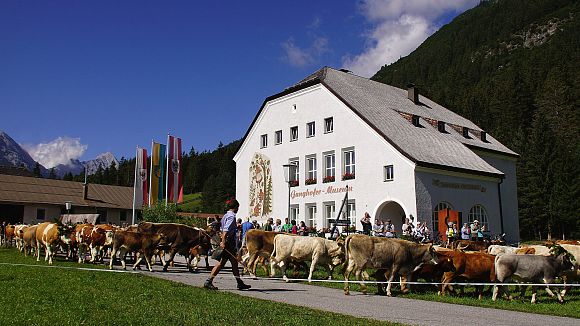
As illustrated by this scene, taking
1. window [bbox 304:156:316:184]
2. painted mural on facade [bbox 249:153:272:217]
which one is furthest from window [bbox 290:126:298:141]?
painted mural on facade [bbox 249:153:272:217]

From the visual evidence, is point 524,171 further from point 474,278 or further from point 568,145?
point 474,278

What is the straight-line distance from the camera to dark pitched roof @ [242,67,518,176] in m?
31.4

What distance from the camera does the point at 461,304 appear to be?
12.4m

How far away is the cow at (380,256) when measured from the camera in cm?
1409

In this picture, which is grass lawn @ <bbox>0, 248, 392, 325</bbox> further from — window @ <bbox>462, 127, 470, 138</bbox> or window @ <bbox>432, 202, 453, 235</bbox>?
window @ <bbox>462, 127, 470, 138</bbox>

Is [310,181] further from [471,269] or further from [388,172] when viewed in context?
[471,269]

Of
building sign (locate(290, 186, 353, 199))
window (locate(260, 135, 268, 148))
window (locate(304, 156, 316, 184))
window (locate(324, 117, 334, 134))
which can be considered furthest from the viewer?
window (locate(260, 135, 268, 148))

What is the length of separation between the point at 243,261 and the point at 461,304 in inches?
308

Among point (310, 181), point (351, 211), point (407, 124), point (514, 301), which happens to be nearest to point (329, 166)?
point (310, 181)

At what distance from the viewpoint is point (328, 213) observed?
34.9 meters

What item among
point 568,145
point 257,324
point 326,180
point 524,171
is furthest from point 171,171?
point 568,145

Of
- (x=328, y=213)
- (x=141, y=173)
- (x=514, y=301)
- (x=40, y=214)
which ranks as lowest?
(x=514, y=301)

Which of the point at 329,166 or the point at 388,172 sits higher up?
the point at 329,166

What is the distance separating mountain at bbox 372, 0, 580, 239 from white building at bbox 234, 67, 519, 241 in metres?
20.2
